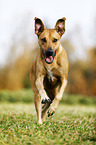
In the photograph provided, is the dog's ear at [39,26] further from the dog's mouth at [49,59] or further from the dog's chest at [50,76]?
the dog's chest at [50,76]

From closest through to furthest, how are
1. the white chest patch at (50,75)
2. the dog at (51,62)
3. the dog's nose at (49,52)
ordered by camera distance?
the dog's nose at (49,52) < the dog at (51,62) < the white chest patch at (50,75)

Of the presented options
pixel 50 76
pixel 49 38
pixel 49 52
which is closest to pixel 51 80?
pixel 50 76

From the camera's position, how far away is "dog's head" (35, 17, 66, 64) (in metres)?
4.29

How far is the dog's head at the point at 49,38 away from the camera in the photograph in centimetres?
429

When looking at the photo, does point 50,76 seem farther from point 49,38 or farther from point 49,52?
point 49,38

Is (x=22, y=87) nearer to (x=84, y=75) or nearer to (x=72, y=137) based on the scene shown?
(x=84, y=75)

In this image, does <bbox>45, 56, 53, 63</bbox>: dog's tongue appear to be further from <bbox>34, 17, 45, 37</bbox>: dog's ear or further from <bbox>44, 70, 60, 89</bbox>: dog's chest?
<bbox>34, 17, 45, 37</bbox>: dog's ear

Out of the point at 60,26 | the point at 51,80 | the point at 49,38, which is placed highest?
the point at 60,26

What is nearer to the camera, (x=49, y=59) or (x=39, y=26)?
(x=49, y=59)

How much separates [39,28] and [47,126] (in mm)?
2125

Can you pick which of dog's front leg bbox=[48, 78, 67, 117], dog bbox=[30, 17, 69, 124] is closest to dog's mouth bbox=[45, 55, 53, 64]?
dog bbox=[30, 17, 69, 124]

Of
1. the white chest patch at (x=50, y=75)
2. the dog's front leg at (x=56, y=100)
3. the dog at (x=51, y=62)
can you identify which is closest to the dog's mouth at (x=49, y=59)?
the dog at (x=51, y=62)

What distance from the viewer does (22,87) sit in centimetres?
1584

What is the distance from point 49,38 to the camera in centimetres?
440
